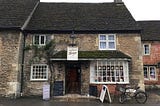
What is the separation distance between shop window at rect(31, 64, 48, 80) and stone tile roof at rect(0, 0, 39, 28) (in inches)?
143

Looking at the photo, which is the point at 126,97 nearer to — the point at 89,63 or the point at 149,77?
the point at 89,63

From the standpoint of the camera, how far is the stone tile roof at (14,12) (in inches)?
783

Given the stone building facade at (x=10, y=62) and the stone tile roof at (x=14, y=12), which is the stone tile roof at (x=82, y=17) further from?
the stone building facade at (x=10, y=62)

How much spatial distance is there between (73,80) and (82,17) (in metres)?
6.08

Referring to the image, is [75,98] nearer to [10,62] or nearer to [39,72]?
[39,72]

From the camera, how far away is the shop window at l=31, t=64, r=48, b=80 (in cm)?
2048

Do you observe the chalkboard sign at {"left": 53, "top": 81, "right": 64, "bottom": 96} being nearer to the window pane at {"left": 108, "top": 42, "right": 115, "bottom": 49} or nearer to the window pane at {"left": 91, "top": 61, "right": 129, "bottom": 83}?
the window pane at {"left": 91, "top": 61, "right": 129, "bottom": 83}

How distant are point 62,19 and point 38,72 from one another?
5.53 metres

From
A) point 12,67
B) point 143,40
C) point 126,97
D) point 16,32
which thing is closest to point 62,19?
point 16,32

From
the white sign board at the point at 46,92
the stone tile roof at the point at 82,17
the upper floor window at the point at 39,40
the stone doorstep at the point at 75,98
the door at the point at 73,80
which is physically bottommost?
the stone doorstep at the point at 75,98

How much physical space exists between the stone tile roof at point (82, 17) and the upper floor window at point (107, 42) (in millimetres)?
641

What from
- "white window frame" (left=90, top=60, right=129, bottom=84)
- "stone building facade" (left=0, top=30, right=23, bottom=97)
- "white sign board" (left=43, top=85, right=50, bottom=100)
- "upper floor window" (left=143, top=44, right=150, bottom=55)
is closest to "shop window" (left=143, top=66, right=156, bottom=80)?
"upper floor window" (left=143, top=44, right=150, bottom=55)

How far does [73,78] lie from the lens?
69.4 ft

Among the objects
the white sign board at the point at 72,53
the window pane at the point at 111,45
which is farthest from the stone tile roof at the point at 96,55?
the window pane at the point at 111,45
